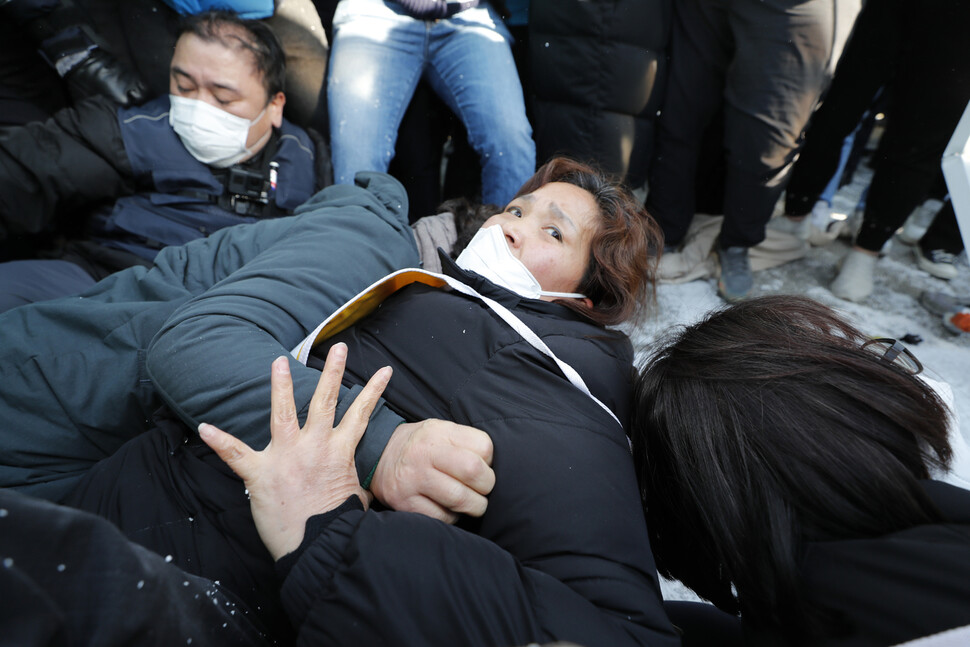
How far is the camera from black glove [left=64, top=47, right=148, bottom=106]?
227 cm

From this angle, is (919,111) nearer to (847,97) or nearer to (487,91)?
(847,97)

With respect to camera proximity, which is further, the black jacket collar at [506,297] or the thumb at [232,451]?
the black jacket collar at [506,297]

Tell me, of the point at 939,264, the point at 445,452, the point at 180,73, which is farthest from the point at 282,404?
the point at 939,264

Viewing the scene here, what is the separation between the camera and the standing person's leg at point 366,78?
2.44 meters

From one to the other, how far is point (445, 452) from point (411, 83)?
217 centimetres

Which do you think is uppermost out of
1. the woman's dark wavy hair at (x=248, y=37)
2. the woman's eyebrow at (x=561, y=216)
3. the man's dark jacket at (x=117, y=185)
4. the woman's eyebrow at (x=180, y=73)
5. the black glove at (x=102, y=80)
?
the woman's dark wavy hair at (x=248, y=37)

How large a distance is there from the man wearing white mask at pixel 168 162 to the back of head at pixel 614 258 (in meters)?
1.39

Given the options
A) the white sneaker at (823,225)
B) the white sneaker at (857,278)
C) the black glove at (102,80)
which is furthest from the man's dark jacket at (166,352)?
the white sneaker at (823,225)

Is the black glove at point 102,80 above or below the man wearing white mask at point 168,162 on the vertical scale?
above

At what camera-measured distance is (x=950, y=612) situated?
0.67m

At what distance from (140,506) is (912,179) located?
364 cm

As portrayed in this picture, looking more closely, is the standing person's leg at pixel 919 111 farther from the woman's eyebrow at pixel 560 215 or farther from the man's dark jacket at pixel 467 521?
the man's dark jacket at pixel 467 521

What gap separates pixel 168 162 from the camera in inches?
85.5

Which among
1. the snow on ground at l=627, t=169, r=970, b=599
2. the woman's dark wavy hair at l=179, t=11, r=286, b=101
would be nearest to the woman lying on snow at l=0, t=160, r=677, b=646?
the woman's dark wavy hair at l=179, t=11, r=286, b=101
